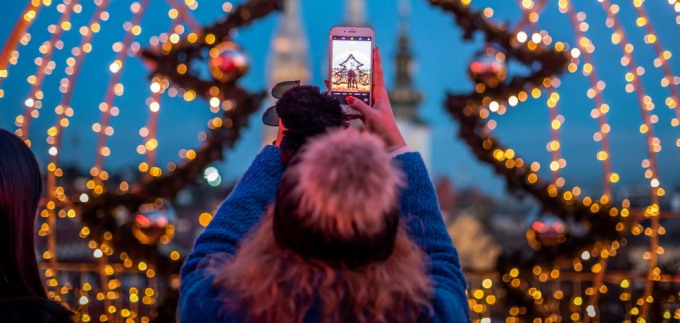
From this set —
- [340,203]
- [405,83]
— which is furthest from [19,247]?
[405,83]

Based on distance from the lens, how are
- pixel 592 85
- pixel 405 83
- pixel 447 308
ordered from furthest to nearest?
pixel 405 83, pixel 592 85, pixel 447 308

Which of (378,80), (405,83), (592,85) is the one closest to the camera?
(378,80)

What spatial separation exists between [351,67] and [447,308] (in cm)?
73

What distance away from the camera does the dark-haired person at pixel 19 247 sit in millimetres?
1668

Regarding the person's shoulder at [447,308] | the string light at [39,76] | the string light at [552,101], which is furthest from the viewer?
the string light at [552,101]

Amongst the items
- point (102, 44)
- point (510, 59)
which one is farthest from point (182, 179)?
point (102, 44)

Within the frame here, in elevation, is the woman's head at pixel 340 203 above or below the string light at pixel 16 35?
below

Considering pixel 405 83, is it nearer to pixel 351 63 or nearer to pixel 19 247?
pixel 351 63

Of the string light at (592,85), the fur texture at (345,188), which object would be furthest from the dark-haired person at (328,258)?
the string light at (592,85)

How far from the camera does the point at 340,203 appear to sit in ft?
4.50

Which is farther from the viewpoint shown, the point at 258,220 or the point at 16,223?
the point at 16,223

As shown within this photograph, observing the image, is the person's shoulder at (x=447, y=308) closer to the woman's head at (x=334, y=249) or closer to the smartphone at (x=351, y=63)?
the woman's head at (x=334, y=249)

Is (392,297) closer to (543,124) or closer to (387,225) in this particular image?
(387,225)

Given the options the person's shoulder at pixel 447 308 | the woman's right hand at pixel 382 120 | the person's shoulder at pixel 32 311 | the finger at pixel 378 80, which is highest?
the finger at pixel 378 80
